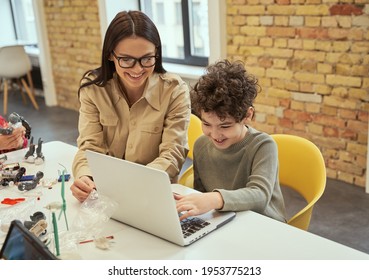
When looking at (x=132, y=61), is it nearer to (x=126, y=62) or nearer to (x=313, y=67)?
(x=126, y=62)

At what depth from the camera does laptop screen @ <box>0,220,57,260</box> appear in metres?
0.96

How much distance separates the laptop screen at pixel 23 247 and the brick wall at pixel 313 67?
101 inches

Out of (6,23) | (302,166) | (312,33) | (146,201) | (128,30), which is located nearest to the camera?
(146,201)

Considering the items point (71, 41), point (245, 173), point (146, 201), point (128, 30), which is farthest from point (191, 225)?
point (71, 41)

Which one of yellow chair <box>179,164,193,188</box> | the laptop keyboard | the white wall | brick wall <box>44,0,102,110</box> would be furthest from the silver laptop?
the white wall

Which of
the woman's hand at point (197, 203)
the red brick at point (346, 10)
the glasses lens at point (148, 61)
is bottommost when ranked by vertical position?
the woman's hand at point (197, 203)

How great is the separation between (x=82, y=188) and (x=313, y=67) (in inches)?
84.9

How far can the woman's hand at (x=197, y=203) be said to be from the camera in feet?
4.46

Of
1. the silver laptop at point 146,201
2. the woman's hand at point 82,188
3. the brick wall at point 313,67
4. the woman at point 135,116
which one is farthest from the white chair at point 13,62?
the silver laptop at point 146,201

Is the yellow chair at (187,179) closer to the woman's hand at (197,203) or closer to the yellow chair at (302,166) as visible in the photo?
the yellow chair at (302,166)

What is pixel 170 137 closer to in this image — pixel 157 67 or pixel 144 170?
pixel 157 67

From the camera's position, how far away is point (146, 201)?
1.28 meters
